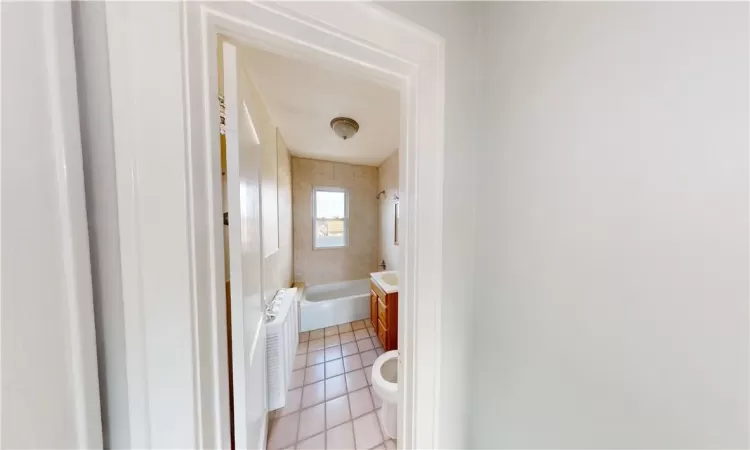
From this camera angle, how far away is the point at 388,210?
10.6ft

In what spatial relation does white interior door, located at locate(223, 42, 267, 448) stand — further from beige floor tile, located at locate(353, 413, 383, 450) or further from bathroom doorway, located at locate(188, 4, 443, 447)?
beige floor tile, located at locate(353, 413, 383, 450)

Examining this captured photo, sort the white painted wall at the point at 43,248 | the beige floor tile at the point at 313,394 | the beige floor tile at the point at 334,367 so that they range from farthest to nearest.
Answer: the beige floor tile at the point at 334,367 < the beige floor tile at the point at 313,394 < the white painted wall at the point at 43,248

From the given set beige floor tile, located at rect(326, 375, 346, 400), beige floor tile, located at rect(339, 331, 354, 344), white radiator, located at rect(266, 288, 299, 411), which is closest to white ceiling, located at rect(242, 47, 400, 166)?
white radiator, located at rect(266, 288, 299, 411)

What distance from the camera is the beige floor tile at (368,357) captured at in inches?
81.9

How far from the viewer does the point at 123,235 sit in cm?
39

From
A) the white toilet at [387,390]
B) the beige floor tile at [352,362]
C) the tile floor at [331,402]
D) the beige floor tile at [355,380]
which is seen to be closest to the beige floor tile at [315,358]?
the tile floor at [331,402]

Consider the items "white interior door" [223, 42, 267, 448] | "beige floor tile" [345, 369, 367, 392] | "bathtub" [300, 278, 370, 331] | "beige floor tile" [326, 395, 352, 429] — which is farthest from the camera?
"bathtub" [300, 278, 370, 331]

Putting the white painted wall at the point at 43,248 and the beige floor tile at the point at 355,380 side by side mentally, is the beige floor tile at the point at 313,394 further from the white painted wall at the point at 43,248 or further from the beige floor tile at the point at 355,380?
the white painted wall at the point at 43,248

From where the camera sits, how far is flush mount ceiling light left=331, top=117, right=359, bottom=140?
6.21ft

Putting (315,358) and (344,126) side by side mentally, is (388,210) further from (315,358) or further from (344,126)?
(315,358)

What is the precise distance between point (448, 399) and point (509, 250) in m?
0.59

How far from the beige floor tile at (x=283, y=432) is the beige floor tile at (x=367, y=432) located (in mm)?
409

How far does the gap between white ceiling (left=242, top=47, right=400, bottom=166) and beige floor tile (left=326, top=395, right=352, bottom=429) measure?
6.86 ft

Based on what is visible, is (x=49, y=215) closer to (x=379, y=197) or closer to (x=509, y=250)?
(x=509, y=250)
